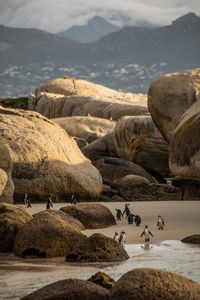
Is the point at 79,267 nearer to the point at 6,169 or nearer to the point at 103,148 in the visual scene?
the point at 6,169

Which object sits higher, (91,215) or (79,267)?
(91,215)

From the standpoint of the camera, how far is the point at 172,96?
41469 millimetres

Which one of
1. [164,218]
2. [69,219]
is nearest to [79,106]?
[164,218]

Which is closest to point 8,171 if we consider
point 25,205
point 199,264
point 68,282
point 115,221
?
point 25,205

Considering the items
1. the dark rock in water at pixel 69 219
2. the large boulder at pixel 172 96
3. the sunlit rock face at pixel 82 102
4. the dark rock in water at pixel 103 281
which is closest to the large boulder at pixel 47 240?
the dark rock in water at pixel 69 219

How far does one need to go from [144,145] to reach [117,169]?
4.31 m

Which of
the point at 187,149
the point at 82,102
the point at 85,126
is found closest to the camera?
the point at 187,149

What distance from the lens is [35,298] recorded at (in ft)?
52.1

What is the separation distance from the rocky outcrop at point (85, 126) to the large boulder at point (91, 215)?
30.9 meters

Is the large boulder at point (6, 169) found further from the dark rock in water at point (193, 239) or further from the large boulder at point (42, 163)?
the dark rock in water at point (193, 239)

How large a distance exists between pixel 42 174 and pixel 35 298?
19467 mm

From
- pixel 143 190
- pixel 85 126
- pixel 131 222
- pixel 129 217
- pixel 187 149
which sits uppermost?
pixel 85 126

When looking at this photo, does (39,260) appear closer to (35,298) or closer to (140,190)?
(35,298)

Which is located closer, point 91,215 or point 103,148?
point 91,215
